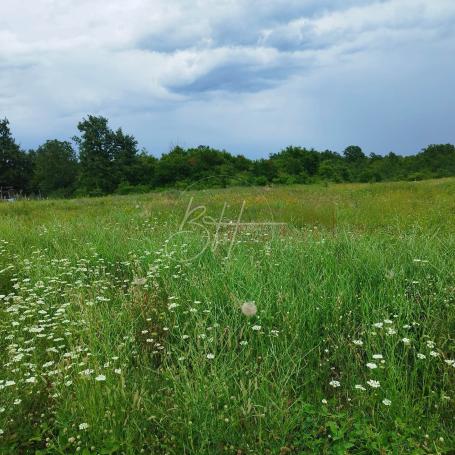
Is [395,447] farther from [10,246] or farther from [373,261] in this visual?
[10,246]

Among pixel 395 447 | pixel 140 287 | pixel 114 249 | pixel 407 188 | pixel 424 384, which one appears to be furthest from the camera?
pixel 407 188

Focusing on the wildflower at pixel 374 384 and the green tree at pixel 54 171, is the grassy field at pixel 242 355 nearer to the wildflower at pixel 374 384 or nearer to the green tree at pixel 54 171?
the wildflower at pixel 374 384

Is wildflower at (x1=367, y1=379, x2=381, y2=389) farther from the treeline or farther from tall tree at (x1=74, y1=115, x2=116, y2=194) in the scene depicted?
tall tree at (x1=74, y1=115, x2=116, y2=194)

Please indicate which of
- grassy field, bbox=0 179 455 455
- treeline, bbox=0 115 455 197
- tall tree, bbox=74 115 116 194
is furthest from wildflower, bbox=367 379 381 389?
tall tree, bbox=74 115 116 194

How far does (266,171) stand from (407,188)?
1770 cm

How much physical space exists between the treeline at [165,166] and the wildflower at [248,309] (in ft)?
66.9

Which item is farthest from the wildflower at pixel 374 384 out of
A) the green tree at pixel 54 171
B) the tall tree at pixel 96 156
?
the green tree at pixel 54 171

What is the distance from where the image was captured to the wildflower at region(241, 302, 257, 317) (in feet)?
13.4

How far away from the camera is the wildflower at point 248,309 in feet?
13.4

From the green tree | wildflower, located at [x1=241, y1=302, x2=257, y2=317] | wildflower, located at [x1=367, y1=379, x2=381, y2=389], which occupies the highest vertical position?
the green tree

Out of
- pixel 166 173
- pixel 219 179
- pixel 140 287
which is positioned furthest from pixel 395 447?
pixel 166 173

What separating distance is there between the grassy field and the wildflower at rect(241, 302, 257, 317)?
17 mm

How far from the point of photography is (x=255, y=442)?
2852 millimetres

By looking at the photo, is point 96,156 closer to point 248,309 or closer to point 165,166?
point 165,166
